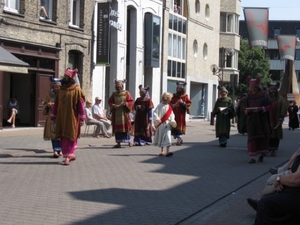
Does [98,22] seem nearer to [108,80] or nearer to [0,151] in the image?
[108,80]

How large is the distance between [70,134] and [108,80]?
20718 mm

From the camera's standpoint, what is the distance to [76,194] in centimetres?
951

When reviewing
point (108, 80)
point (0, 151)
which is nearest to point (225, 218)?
point (0, 151)

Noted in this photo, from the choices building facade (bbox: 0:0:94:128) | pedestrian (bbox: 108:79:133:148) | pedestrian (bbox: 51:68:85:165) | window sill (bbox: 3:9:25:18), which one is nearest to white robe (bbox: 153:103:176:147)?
pedestrian (bbox: 108:79:133:148)

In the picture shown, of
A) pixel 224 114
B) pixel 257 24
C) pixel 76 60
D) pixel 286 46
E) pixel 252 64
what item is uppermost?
pixel 252 64

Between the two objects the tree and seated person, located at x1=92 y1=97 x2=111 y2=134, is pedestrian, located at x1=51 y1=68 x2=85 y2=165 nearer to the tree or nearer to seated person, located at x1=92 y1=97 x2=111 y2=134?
seated person, located at x1=92 y1=97 x2=111 y2=134

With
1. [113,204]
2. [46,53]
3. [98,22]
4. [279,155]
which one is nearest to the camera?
[113,204]

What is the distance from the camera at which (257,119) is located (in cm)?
1469

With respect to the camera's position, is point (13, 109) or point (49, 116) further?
point (13, 109)

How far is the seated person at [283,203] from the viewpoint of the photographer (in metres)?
5.90

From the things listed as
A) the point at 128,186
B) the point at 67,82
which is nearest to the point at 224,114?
the point at 67,82

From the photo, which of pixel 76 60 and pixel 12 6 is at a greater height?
pixel 12 6

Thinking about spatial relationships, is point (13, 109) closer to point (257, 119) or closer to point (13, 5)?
point (13, 5)

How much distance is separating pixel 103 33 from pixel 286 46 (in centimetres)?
1138
